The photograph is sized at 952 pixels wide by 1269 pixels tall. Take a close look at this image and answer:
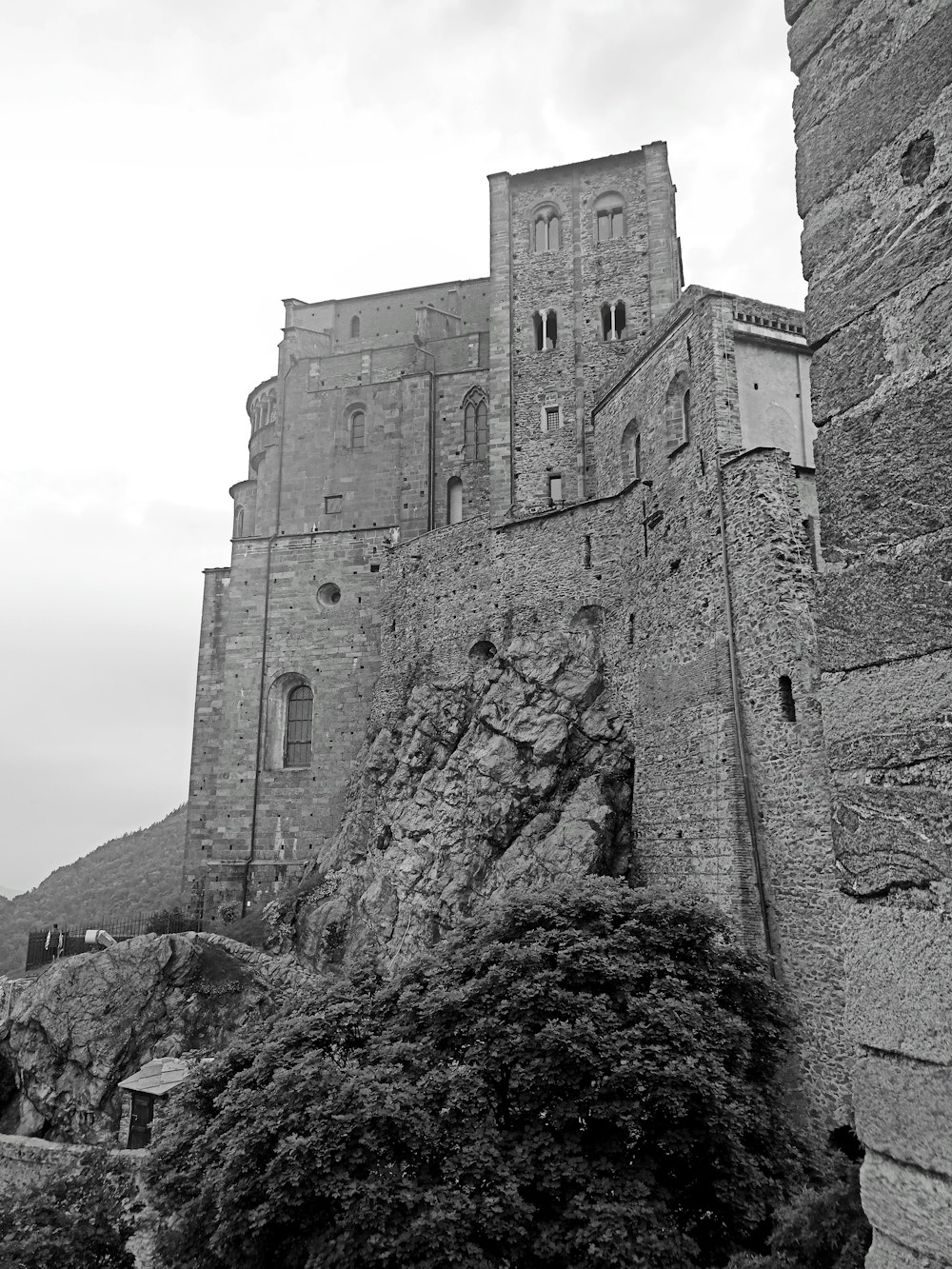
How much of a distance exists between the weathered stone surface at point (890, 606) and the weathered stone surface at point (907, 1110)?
4.10ft

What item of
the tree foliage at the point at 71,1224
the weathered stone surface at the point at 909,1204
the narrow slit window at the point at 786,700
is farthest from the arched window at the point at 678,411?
the weathered stone surface at the point at 909,1204

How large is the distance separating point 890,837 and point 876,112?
8.58ft

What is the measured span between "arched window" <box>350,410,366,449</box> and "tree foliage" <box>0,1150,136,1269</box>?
29.8 metres

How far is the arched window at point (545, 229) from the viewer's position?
114 feet

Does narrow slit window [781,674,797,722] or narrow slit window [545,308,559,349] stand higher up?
narrow slit window [545,308,559,349]

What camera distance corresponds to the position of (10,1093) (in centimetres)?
2606

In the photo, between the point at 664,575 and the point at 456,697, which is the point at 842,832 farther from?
the point at 456,697

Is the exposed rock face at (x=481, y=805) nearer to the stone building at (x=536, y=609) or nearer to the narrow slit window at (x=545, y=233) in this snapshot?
the stone building at (x=536, y=609)

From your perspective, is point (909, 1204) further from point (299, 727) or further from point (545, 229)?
point (545, 229)

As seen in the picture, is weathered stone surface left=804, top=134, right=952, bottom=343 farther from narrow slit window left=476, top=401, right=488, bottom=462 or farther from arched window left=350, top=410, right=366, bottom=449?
arched window left=350, top=410, right=366, bottom=449

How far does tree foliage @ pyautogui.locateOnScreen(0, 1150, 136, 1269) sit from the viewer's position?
42.9ft

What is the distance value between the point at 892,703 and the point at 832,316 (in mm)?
1464

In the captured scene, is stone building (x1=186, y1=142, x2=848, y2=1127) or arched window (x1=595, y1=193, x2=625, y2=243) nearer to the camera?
stone building (x1=186, y1=142, x2=848, y2=1127)

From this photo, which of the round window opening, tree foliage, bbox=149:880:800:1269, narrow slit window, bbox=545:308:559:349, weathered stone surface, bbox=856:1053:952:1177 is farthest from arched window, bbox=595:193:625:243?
weathered stone surface, bbox=856:1053:952:1177
